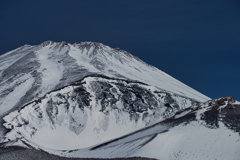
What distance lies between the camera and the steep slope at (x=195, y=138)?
27.3 meters

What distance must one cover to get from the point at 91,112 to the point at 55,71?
17479 millimetres

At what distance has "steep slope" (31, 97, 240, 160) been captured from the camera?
89.7ft

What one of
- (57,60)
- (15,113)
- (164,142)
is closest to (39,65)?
(57,60)

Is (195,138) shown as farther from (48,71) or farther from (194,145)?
(48,71)

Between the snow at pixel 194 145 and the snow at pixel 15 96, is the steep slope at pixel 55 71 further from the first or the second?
the snow at pixel 194 145

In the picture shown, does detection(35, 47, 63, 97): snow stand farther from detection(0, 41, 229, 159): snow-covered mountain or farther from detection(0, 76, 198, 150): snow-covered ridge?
detection(0, 76, 198, 150): snow-covered ridge

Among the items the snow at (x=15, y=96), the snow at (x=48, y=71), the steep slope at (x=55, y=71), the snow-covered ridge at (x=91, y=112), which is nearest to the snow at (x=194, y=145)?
the snow-covered ridge at (x=91, y=112)

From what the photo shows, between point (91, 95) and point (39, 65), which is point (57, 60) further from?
point (91, 95)

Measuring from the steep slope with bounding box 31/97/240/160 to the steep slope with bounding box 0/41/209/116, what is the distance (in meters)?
24.6

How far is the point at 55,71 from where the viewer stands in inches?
2547

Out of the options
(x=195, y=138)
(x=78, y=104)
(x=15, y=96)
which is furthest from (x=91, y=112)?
(x=195, y=138)

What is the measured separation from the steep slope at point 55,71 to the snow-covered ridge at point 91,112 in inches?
115

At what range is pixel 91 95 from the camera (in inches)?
2189

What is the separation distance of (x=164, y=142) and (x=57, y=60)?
2005 inches
